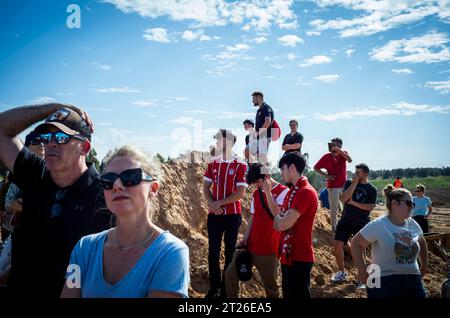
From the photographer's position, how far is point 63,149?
2572 mm

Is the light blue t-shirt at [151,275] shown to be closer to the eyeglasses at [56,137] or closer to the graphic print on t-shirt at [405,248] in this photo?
the eyeglasses at [56,137]

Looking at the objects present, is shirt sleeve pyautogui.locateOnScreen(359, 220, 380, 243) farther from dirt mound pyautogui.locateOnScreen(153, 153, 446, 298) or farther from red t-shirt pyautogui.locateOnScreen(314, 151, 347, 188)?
red t-shirt pyautogui.locateOnScreen(314, 151, 347, 188)

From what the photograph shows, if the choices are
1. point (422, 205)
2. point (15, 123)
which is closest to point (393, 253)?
point (15, 123)

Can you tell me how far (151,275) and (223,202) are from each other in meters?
3.41

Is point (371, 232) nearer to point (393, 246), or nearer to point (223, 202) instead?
point (393, 246)

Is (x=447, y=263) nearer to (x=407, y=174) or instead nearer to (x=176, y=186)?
(x=176, y=186)

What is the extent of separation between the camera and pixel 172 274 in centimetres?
180

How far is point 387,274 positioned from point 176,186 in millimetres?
5587

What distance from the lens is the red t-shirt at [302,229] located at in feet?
13.3

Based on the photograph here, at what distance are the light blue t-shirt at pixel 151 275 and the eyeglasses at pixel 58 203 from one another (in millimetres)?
697

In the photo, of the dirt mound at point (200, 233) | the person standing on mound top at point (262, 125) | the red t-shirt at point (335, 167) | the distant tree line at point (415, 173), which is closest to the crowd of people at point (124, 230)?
the dirt mound at point (200, 233)

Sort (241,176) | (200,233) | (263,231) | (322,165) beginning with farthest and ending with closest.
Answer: (322,165), (200,233), (241,176), (263,231)

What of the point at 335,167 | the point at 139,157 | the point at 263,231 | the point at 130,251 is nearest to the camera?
the point at 130,251
